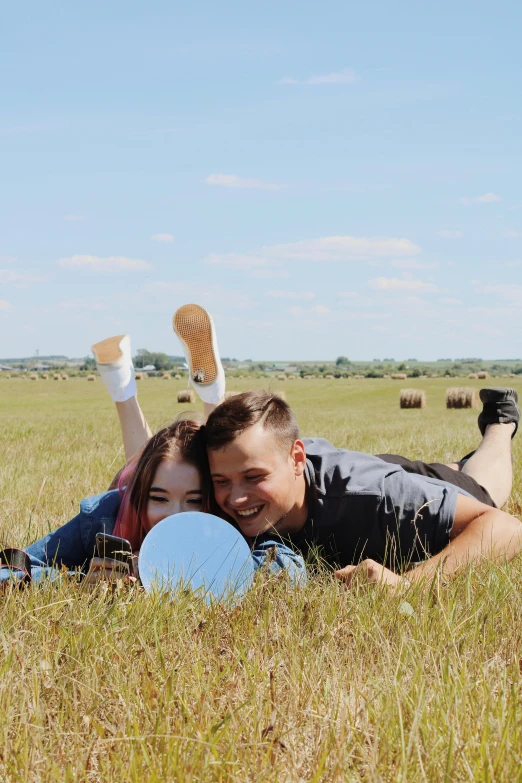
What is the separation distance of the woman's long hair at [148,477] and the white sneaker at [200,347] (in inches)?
107

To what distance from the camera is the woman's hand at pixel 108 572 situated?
10.8 ft

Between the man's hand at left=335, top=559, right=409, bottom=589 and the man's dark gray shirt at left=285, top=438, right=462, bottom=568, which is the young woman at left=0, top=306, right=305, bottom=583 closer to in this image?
the man's dark gray shirt at left=285, top=438, right=462, bottom=568

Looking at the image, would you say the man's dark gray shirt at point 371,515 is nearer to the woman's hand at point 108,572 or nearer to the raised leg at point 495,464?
the woman's hand at point 108,572

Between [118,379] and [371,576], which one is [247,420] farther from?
[118,379]

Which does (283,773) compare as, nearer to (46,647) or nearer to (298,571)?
(46,647)

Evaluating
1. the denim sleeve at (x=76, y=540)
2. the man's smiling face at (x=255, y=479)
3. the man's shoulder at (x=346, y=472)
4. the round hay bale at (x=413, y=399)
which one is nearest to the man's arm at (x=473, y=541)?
the man's shoulder at (x=346, y=472)

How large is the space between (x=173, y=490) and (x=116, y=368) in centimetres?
306

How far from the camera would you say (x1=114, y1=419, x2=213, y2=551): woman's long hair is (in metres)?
4.03

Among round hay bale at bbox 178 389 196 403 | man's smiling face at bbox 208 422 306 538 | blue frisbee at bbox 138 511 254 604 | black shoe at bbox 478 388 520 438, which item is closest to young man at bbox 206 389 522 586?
man's smiling face at bbox 208 422 306 538

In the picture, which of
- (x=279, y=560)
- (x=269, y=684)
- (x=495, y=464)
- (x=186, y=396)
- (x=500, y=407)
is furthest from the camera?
(x=186, y=396)

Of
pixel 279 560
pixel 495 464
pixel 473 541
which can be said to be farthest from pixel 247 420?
pixel 495 464

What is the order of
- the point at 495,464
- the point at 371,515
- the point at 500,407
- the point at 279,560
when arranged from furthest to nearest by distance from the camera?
1. the point at 500,407
2. the point at 495,464
3. the point at 371,515
4. the point at 279,560

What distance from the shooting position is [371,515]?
3965mm

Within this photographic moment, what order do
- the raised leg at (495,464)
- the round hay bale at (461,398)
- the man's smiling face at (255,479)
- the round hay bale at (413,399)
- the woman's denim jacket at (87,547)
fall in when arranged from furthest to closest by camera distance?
Answer: the round hay bale at (413,399)
the round hay bale at (461,398)
the raised leg at (495,464)
the man's smiling face at (255,479)
the woman's denim jacket at (87,547)
